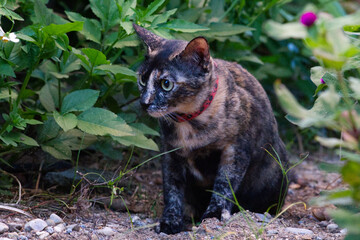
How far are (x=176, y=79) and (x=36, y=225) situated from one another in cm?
111

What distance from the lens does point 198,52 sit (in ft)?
9.22

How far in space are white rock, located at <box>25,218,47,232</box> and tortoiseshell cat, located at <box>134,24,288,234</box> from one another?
2.30ft

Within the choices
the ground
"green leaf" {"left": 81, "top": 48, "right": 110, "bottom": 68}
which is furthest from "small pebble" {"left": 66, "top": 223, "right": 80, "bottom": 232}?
"green leaf" {"left": 81, "top": 48, "right": 110, "bottom": 68}

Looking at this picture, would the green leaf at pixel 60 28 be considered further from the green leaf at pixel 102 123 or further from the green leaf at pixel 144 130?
the green leaf at pixel 144 130

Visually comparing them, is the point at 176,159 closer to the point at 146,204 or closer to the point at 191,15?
the point at 146,204

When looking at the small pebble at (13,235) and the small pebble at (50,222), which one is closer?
the small pebble at (13,235)

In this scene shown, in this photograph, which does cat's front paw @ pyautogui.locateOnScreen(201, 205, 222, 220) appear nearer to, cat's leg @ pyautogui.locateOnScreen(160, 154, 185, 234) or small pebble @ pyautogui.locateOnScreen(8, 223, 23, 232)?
cat's leg @ pyautogui.locateOnScreen(160, 154, 185, 234)

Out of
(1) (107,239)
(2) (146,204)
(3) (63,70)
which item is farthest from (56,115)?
(2) (146,204)

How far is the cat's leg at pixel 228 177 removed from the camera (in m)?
2.92

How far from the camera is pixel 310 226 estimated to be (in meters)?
2.97

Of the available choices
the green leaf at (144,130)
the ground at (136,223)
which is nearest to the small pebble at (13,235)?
the ground at (136,223)

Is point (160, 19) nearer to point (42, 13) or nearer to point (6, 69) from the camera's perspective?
point (42, 13)

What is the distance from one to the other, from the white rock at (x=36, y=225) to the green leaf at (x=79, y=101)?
662mm

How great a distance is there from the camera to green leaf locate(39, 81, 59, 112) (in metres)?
3.26
